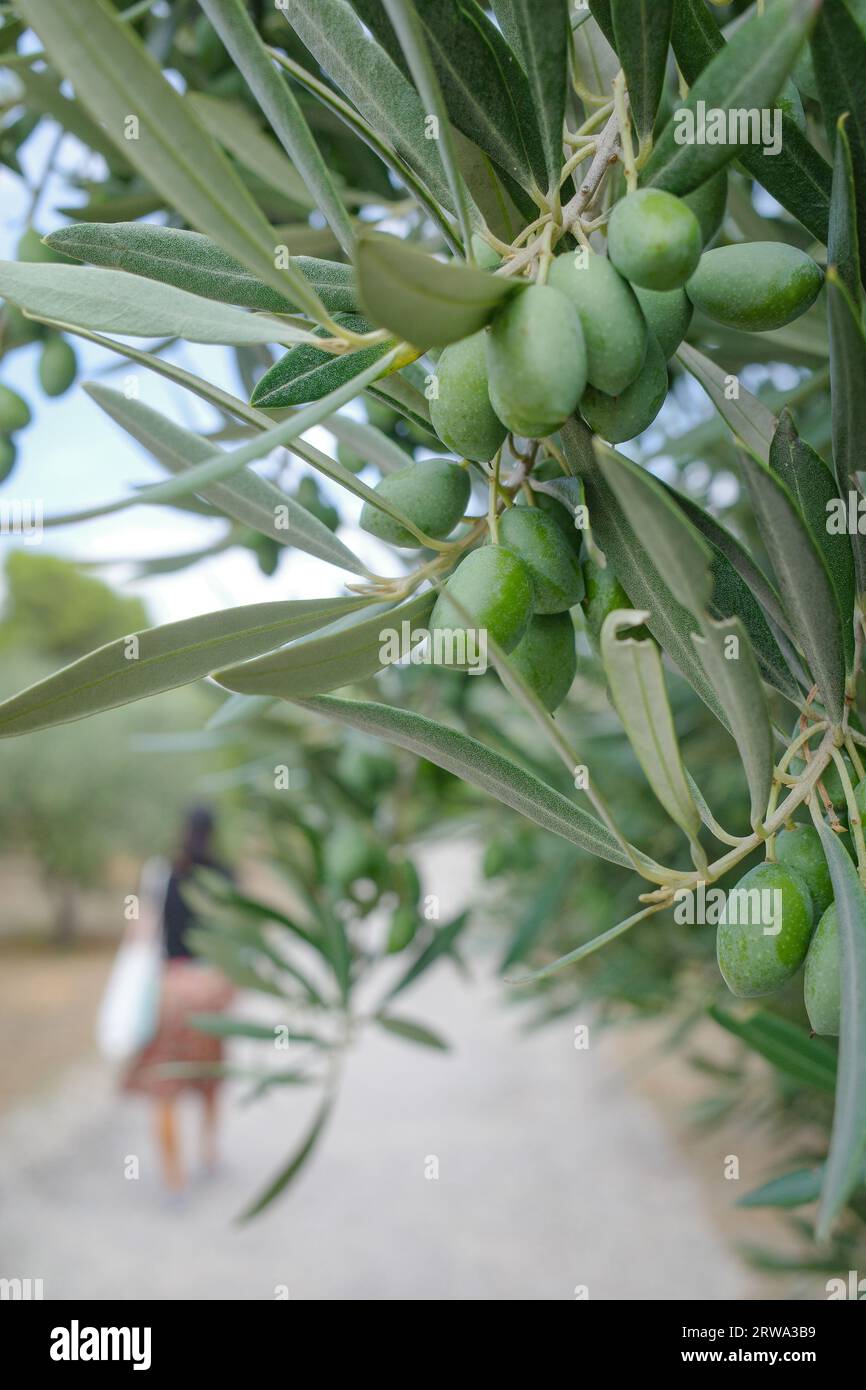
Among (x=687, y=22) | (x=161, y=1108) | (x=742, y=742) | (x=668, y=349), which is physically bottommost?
(x=161, y=1108)

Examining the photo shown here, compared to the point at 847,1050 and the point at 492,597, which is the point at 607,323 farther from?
the point at 847,1050

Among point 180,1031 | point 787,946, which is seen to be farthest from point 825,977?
point 180,1031

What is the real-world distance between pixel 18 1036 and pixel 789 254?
7702 mm

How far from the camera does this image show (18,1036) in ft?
23.3

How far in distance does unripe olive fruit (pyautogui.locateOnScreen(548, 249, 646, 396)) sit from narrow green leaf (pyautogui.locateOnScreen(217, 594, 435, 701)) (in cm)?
11

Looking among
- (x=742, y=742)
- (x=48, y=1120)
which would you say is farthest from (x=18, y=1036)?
(x=742, y=742)

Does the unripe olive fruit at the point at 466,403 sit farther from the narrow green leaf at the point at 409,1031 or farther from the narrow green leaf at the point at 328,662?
the narrow green leaf at the point at 409,1031

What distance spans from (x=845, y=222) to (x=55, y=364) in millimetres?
609

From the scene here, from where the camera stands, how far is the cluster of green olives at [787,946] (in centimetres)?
38

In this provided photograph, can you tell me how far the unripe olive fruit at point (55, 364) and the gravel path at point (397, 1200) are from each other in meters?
2.48

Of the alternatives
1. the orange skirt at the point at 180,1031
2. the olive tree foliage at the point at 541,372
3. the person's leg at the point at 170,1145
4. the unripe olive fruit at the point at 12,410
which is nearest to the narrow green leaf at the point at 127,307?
the olive tree foliage at the point at 541,372

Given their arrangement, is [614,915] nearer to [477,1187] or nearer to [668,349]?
[668,349]

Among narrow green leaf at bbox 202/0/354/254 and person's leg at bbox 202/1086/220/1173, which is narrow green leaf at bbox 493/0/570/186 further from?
person's leg at bbox 202/1086/220/1173

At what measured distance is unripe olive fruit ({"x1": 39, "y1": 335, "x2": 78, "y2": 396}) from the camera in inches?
31.2
